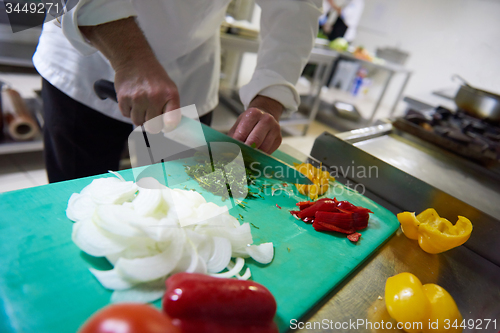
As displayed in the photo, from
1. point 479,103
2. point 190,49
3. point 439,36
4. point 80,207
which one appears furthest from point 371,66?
point 80,207

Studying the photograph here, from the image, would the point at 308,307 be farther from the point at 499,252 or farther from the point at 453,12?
the point at 453,12

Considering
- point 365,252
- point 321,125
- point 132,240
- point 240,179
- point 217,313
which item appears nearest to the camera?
point 217,313

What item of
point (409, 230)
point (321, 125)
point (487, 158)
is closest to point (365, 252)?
point (409, 230)

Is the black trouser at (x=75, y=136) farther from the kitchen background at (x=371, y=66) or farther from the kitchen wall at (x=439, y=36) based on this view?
the kitchen wall at (x=439, y=36)

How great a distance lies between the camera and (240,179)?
918 mm

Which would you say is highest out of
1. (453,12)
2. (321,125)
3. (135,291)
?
(453,12)

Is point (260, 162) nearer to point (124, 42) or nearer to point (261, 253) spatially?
point (261, 253)

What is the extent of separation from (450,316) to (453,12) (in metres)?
5.56

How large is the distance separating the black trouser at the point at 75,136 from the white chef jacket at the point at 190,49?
0.05 metres

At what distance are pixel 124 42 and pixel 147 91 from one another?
0.52 ft

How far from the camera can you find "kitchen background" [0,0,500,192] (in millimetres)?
1995

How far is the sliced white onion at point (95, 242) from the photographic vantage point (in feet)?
1.79

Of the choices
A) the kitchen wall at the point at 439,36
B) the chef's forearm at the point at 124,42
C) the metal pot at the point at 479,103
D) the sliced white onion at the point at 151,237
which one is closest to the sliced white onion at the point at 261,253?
the sliced white onion at the point at 151,237

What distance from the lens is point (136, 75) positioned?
0.78 meters
